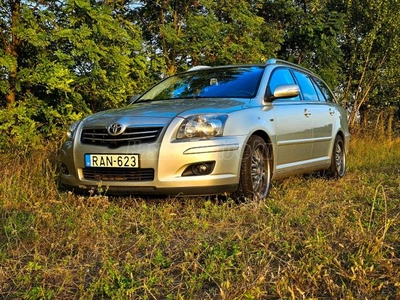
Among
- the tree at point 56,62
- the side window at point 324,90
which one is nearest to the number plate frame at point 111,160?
the tree at point 56,62

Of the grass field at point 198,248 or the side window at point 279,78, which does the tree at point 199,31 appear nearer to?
the side window at point 279,78

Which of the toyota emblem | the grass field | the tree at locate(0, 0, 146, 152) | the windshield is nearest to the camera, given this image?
the grass field

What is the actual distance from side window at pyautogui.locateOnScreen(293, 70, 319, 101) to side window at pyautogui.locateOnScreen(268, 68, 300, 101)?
0.94 feet

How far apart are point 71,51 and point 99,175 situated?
2607 mm

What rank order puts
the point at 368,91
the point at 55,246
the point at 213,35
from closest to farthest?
the point at 55,246 → the point at 213,35 → the point at 368,91

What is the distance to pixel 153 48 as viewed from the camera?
912cm

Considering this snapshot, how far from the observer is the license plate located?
3.96 metres

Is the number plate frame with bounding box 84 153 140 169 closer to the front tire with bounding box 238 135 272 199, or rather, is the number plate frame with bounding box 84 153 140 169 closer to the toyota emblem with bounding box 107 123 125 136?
the toyota emblem with bounding box 107 123 125 136

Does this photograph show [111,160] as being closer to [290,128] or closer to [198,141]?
[198,141]

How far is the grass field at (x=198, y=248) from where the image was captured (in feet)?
7.55

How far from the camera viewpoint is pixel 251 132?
4.28 meters

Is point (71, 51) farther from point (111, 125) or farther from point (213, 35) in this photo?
point (213, 35)

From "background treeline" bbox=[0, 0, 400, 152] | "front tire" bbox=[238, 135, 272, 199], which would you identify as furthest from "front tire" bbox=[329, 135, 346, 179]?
"background treeline" bbox=[0, 0, 400, 152]

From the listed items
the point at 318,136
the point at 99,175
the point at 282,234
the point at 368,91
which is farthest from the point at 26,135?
the point at 368,91
